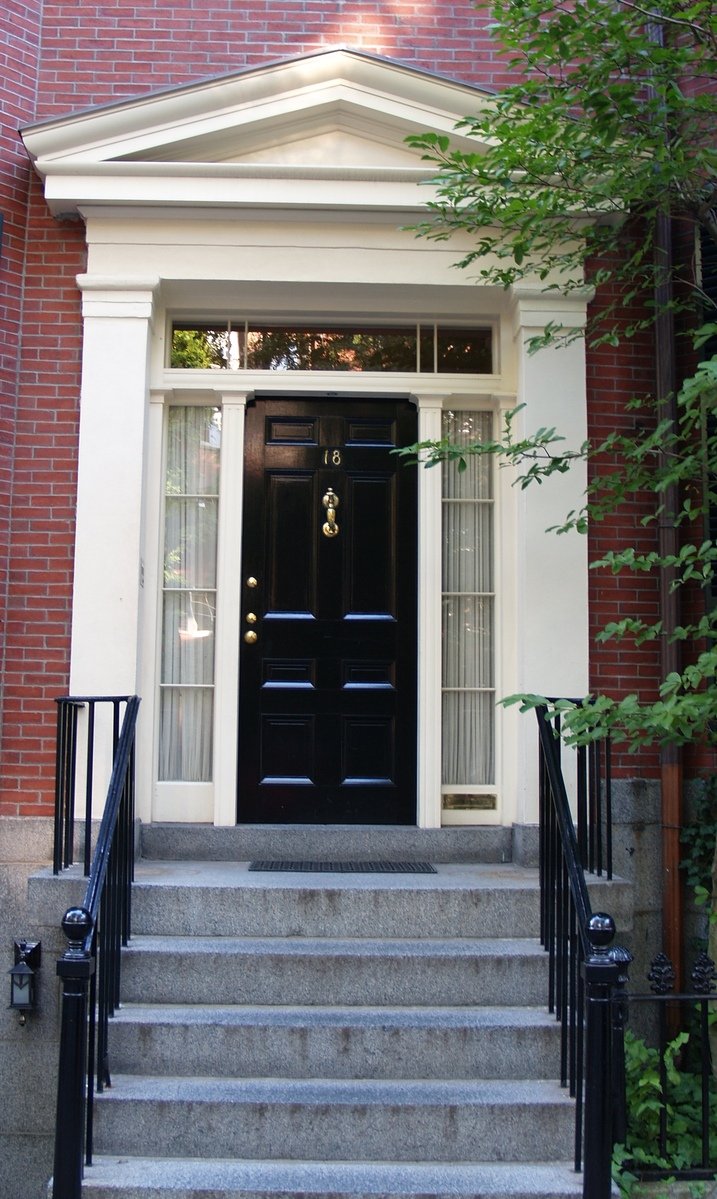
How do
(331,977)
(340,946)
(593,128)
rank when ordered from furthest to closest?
(340,946) < (331,977) < (593,128)

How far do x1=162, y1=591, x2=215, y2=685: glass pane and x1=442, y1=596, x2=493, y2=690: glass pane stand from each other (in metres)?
1.26

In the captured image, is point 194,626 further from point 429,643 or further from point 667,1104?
point 667,1104

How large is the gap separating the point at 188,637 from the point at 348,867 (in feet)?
4.87

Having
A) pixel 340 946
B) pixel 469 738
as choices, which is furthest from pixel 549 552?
pixel 340 946

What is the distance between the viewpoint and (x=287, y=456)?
5488mm

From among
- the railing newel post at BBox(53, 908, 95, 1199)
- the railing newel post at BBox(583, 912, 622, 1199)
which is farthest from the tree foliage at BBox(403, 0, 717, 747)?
the railing newel post at BBox(53, 908, 95, 1199)

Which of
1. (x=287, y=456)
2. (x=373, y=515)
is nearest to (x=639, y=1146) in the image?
(x=373, y=515)

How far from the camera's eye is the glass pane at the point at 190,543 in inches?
215

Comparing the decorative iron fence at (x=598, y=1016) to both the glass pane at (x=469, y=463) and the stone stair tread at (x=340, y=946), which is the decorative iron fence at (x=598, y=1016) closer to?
the stone stair tread at (x=340, y=946)

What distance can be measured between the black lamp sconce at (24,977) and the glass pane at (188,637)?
1524 mm

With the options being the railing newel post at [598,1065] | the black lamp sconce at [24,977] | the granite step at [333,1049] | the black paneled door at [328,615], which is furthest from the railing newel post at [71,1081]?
the black paneled door at [328,615]

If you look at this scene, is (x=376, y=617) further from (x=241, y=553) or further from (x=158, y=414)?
(x=158, y=414)

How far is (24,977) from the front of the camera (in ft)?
14.6

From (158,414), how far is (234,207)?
3.63 ft
